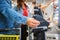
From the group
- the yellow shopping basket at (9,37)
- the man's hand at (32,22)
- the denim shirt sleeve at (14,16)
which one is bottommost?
the yellow shopping basket at (9,37)

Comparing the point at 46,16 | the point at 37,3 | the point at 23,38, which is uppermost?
the point at 37,3

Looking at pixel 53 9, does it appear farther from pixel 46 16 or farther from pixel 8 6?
pixel 8 6

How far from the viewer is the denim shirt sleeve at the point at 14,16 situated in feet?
3.68

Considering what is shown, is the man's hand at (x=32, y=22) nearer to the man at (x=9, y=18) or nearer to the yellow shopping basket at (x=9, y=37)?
the man at (x=9, y=18)

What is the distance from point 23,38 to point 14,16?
19 centimetres

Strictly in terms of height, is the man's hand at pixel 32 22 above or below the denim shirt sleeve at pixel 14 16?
below

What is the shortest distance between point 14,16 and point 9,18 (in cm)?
5

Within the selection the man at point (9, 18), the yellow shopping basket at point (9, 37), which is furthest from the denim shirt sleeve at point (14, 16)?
the yellow shopping basket at point (9, 37)

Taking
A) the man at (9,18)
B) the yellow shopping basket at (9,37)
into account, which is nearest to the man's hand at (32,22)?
the man at (9,18)

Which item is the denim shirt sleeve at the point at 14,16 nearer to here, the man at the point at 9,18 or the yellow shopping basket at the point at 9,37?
the man at the point at 9,18

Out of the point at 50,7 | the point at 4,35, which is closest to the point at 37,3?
the point at 50,7

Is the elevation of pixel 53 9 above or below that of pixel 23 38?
above

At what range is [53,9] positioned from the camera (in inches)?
47.9

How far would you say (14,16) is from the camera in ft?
3.68
